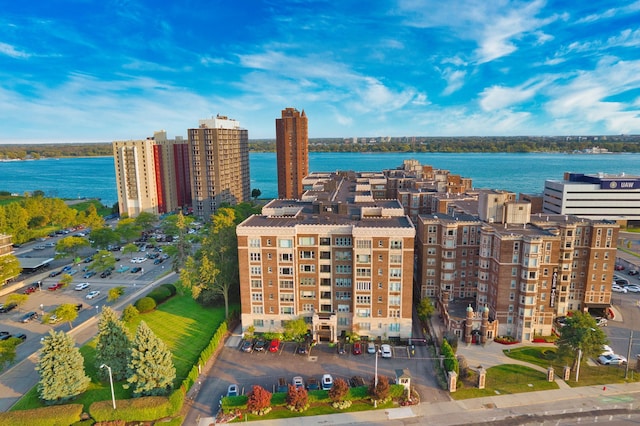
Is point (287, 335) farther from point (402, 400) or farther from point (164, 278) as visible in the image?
point (164, 278)

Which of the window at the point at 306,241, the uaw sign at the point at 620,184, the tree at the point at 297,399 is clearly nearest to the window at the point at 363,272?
the window at the point at 306,241

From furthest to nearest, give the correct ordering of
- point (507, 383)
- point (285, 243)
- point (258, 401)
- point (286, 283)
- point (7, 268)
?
point (7, 268), point (286, 283), point (285, 243), point (507, 383), point (258, 401)

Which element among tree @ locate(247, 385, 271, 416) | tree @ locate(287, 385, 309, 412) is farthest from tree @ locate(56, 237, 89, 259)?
tree @ locate(287, 385, 309, 412)

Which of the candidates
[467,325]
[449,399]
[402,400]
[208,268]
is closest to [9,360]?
[208,268]

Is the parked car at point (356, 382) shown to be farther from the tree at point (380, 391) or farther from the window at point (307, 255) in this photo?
the window at point (307, 255)

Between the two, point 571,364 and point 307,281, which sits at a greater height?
point 307,281

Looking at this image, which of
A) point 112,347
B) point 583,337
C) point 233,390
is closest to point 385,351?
point 233,390

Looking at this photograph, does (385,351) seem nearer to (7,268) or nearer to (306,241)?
(306,241)
